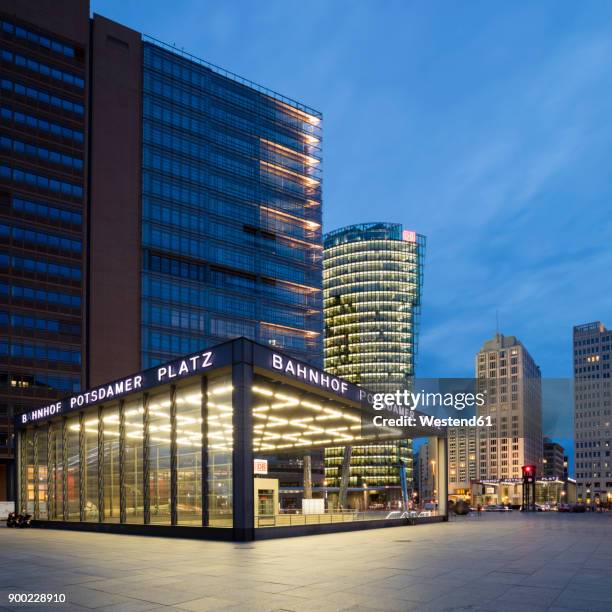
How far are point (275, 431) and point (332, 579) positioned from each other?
144ft

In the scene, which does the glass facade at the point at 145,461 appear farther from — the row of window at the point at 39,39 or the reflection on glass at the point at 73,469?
the row of window at the point at 39,39

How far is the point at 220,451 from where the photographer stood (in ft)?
115

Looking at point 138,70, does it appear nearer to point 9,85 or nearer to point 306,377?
point 9,85

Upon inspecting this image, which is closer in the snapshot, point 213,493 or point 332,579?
point 332,579

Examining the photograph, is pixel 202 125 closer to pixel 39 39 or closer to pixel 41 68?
pixel 41 68

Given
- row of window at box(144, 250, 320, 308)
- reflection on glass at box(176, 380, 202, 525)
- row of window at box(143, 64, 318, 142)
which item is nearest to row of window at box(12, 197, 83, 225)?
Answer: row of window at box(144, 250, 320, 308)

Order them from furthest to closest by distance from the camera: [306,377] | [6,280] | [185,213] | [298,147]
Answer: [298,147] → [185,213] → [6,280] → [306,377]

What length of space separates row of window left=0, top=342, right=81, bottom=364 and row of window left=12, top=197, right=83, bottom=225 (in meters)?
20.5

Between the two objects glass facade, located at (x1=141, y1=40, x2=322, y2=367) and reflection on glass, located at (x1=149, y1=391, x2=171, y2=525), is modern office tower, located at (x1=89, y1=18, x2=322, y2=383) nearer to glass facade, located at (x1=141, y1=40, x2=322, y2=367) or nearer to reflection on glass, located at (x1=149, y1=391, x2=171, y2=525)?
glass facade, located at (x1=141, y1=40, x2=322, y2=367)

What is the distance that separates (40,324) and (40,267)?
8906 mm

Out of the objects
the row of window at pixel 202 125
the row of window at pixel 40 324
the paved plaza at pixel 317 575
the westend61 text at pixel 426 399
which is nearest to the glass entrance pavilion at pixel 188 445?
the westend61 text at pixel 426 399

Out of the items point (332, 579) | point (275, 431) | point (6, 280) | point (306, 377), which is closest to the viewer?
point (332, 579)

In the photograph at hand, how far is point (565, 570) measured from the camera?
1995 cm

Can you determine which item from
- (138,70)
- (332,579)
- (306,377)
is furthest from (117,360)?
(332,579)
